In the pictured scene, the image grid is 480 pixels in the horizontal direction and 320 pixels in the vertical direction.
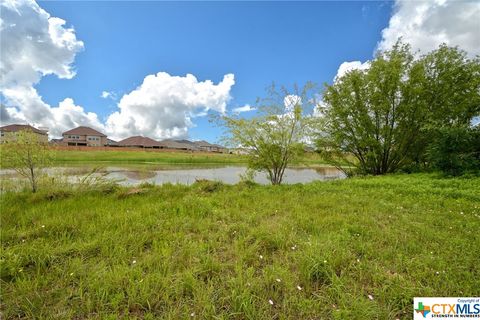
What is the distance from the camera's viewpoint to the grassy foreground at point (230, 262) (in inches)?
82.4

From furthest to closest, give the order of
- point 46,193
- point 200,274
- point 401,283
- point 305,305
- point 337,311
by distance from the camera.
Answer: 1. point 46,193
2. point 200,274
3. point 401,283
4. point 305,305
5. point 337,311

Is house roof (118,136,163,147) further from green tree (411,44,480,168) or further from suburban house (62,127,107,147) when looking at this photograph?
green tree (411,44,480,168)

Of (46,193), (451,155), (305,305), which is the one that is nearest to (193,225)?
(305,305)

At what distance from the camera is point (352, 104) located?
47.2 feet

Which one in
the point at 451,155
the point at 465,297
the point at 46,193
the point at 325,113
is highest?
the point at 325,113

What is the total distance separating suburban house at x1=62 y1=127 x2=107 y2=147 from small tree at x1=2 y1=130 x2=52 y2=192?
73001 mm

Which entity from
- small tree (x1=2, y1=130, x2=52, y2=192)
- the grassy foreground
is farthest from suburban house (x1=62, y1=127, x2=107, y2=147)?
the grassy foreground

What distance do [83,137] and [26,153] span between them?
75.8m

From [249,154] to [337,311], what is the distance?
851 centimetres

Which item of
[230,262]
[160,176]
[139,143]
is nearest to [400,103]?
[230,262]

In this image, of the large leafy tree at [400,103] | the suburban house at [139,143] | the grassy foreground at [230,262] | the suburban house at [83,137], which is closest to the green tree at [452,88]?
the large leafy tree at [400,103]

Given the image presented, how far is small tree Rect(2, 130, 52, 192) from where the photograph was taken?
6898 millimetres

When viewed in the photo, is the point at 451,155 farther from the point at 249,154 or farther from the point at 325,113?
the point at 249,154

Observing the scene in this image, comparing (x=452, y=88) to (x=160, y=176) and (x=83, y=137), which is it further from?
(x=83, y=137)
